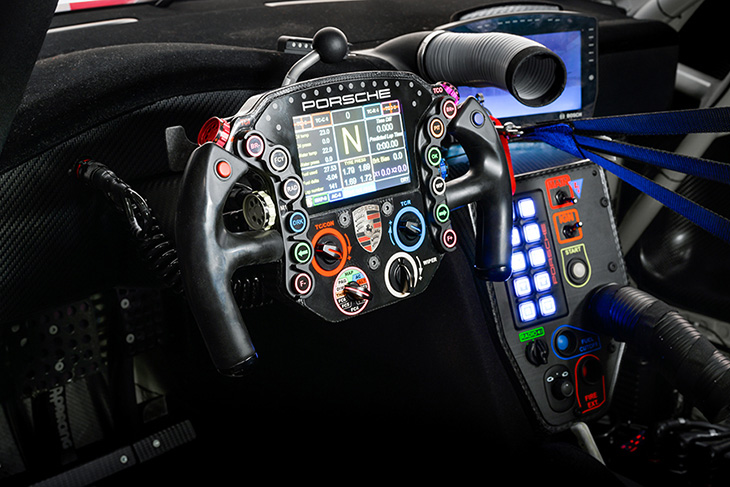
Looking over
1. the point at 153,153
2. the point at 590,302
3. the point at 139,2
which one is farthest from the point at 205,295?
the point at 139,2

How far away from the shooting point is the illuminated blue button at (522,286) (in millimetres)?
1528

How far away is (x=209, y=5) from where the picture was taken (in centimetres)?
196

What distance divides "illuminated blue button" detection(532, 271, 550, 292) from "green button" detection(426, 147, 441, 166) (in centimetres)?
52

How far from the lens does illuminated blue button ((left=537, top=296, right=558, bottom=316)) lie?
156 cm

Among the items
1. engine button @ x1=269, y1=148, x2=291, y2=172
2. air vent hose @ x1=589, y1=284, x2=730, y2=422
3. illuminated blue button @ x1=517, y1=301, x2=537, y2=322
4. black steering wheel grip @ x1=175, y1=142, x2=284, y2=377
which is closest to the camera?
black steering wheel grip @ x1=175, y1=142, x2=284, y2=377

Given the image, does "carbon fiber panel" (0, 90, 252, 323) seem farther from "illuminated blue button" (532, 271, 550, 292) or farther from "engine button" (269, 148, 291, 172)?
"illuminated blue button" (532, 271, 550, 292)

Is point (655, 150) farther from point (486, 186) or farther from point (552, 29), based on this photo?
point (552, 29)

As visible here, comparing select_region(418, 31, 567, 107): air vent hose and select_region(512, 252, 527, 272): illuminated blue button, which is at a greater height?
select_region(418, 31, 567, 107): air vent hose

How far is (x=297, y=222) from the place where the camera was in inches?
39.9

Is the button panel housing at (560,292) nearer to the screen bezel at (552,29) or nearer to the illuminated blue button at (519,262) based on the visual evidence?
the illuminated blue button at (519,262)

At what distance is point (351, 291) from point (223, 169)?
276 mm

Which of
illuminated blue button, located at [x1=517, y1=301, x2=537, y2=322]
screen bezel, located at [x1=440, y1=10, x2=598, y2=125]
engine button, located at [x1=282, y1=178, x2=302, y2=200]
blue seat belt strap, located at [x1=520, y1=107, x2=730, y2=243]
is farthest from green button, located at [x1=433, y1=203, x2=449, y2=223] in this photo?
screen bezel, located at [x1=440, y1=10, x2=598, y2=125]

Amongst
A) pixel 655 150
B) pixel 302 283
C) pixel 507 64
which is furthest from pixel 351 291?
pixel 655 150

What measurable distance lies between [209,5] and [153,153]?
34.8 inches
